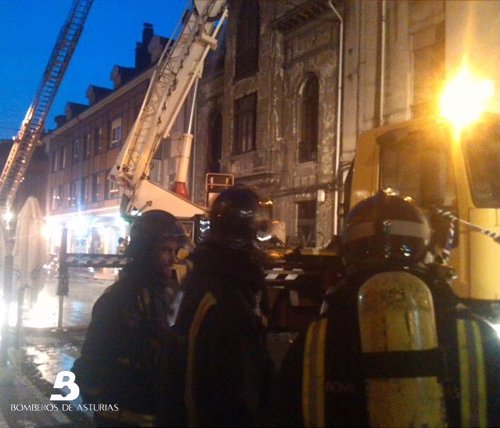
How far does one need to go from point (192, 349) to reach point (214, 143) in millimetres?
19106

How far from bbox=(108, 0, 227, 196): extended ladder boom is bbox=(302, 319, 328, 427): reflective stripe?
1101cm

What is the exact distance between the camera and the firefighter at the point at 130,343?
2.08 m

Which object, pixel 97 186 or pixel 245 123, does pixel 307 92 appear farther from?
pixel 97 186

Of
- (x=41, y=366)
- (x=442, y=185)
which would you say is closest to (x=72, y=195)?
(x=41, y=366)

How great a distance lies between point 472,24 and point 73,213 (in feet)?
98.4

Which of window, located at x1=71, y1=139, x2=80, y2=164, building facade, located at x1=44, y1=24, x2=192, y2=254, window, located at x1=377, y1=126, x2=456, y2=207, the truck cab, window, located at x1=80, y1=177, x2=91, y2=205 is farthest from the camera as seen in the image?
window, located at x1=71, y1=139, x2=80, y2=164

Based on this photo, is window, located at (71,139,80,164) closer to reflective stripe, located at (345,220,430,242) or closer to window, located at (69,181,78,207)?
window, located at (69,181,78,207)

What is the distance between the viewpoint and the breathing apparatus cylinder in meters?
1.53

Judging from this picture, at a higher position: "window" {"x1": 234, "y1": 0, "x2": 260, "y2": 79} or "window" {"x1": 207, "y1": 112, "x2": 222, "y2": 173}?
"window" {"x1": 234, "y1": 0, "x2": 260, "y2": 79}

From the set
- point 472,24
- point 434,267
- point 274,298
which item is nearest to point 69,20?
point 472,24

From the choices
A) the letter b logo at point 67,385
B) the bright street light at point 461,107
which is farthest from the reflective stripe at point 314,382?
the letter b logo at point 67,385

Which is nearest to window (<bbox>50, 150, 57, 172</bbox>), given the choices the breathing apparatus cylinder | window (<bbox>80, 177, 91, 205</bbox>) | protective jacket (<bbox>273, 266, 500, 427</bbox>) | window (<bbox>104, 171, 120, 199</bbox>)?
window (<bbox>80, 177, 91, 205</bbox>)

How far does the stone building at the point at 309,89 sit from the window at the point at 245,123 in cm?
3

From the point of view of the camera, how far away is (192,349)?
66.6 inches
